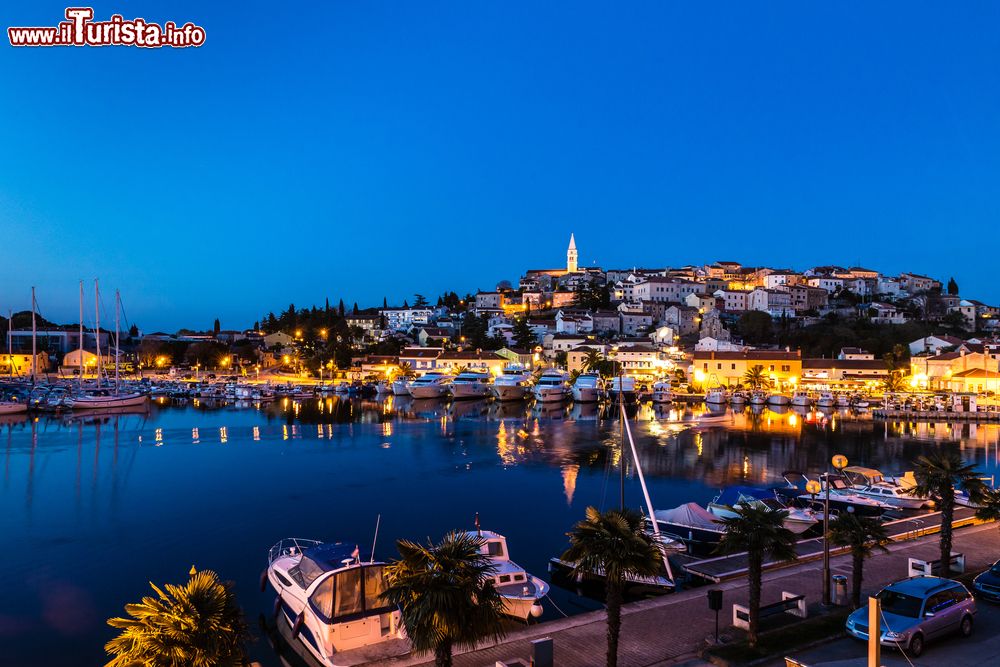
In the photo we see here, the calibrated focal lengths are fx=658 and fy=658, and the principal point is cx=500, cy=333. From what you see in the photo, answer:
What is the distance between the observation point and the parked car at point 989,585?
429 inches

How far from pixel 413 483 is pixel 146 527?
32.6 feet

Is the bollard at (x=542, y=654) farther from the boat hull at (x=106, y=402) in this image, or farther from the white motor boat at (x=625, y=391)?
the boat hull at (x=106, y=402)

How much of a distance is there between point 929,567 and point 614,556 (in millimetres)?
7169

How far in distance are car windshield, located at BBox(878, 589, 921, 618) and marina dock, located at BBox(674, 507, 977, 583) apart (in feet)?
12.3

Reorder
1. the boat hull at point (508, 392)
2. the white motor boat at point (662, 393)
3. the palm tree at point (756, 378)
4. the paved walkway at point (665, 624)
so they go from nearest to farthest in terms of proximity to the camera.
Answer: the paved walkway at point (665, 624) → the white motor boat at point (662, 393) → the boat hull at point (508, 392) → the palm tree at point (756, 378)

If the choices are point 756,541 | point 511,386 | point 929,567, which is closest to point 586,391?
point 511,386

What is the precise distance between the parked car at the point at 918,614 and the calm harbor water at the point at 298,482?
6.14 metres

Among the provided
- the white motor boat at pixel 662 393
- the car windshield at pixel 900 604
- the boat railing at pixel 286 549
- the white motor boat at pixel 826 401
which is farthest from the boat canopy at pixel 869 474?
the white motor boat at pixel 662 393

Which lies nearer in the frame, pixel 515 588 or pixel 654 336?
pixel 515 588

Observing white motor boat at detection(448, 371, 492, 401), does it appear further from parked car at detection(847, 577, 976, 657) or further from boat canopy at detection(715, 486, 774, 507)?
parked car at detection(847, 577, 976, 657)

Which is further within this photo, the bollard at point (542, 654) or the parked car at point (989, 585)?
the parked car at point (989, 585)

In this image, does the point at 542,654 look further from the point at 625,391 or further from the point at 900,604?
the point at 625,391

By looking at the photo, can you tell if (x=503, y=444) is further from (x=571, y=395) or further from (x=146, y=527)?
(x=571, y=395)

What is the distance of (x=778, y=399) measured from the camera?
62594mm
